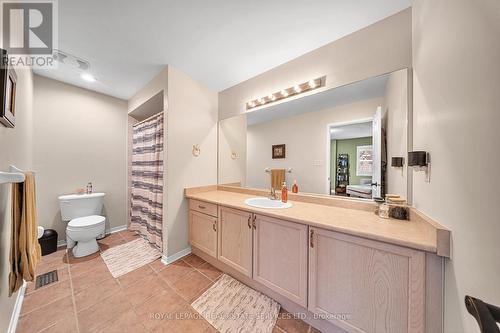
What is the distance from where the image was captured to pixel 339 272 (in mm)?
1066

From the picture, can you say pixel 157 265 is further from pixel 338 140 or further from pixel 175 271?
pixel 338 140

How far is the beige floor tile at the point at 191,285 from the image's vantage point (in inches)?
60.4

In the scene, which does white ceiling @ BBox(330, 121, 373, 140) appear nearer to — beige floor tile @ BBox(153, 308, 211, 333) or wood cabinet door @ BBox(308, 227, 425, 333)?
wood cabinet door @ BBox(308, 227, 425, 333)

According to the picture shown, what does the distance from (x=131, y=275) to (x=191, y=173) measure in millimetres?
1250

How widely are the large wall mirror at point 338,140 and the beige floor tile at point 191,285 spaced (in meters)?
1.18

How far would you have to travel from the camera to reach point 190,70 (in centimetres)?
205

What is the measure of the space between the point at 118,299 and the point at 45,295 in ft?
2.17

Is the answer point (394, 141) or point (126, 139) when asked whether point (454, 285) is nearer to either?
point (394, 141)

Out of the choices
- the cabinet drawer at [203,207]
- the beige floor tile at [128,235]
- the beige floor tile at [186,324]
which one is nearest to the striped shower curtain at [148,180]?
the beige floor tile at [128,235]

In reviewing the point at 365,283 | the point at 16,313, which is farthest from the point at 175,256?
the point at 365,283

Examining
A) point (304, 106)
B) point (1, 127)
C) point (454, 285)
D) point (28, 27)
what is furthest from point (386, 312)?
point (28, 27)

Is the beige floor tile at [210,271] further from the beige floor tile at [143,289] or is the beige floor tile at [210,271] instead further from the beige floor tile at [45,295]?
the beige floor tile at [45,295]

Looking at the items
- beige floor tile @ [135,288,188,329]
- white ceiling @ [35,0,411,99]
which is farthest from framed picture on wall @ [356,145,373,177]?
beige floor tile @ [135,288,188,329]

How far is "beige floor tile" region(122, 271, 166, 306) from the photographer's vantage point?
1.47 meters
